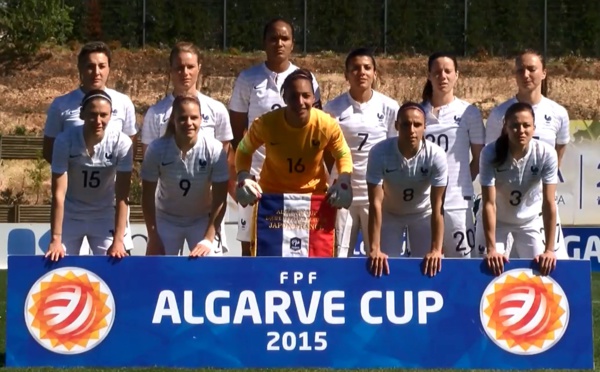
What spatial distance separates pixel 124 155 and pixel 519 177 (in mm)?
2770

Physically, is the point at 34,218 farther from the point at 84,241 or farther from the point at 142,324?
the point at 142,324

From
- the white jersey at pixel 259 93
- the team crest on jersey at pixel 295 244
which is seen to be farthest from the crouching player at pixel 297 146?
the white jersey at pixel 259 93

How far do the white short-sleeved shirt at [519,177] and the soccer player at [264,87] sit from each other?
1623 millimetres

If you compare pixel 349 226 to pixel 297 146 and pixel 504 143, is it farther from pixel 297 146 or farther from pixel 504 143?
pixel 504 143

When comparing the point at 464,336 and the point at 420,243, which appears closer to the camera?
the point at 464,336

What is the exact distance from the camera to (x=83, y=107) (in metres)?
8.37

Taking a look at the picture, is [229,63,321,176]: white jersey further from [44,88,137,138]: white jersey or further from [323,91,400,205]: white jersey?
[44,88,137,138]: white jersey

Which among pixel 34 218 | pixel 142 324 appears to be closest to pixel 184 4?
pixel 34 218

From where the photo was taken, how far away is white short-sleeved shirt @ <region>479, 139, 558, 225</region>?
8453 mm

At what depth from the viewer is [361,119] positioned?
30.6ft

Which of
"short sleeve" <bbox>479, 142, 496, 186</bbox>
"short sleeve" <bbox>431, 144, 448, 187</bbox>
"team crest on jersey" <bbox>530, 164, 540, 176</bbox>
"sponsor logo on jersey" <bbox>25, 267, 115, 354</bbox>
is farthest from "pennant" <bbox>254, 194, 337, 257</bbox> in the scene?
"team crest on jersey" <bbox>530, 164, 540, 176</bbox>

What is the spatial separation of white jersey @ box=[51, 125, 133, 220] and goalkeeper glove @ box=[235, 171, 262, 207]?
805 millimetres

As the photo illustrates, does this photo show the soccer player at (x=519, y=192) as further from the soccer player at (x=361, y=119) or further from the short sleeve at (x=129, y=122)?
the short sleeve at (x=129, y=122)

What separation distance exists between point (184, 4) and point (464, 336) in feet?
71.8
